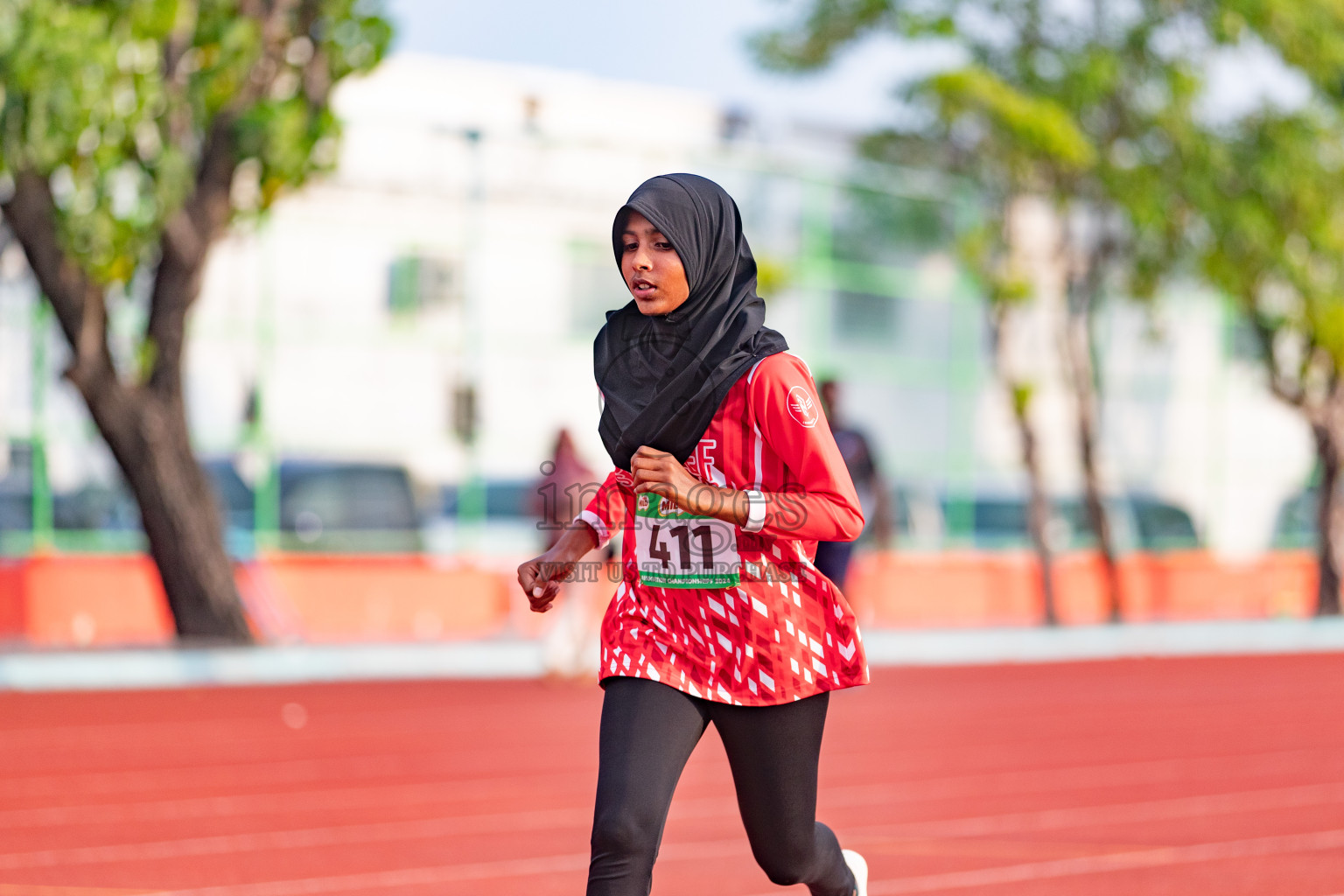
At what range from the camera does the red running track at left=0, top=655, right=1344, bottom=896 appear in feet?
20.7

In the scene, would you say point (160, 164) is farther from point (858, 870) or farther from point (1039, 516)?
point (1039, 516)

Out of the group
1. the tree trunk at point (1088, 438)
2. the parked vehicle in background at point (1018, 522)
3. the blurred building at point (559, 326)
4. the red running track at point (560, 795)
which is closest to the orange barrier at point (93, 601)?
the blurred building at point (559, 326)

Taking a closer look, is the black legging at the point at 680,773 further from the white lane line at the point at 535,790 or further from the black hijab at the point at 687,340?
the white lane line at the point at 535,790

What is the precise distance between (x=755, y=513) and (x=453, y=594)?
13.7 metres

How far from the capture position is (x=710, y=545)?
12.0ft

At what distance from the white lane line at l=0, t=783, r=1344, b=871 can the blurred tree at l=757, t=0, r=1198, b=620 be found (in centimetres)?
1102

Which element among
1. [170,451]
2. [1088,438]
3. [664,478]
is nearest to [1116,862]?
[664,478]

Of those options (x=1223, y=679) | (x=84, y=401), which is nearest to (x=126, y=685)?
(x=84, y=401)

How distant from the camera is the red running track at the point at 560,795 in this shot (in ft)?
20.7

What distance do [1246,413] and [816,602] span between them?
22.2m

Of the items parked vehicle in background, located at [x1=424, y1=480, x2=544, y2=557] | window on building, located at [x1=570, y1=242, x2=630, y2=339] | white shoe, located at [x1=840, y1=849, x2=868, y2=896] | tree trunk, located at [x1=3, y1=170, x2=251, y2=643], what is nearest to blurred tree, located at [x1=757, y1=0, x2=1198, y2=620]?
window on building, located at [x1=570, y1=242, x2=630, y2=339]

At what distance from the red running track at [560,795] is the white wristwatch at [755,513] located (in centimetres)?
280

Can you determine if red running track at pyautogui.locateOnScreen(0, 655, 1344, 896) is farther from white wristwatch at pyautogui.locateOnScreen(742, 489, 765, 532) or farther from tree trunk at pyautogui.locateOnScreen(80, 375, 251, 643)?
white wristwatch at pyautogui.locateOnScreen(742, 489, 765, 532)

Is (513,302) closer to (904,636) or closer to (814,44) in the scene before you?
(814,44)
